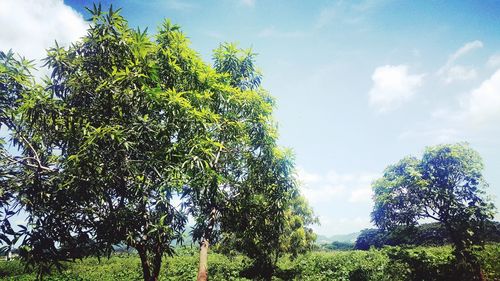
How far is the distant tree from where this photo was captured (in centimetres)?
1622

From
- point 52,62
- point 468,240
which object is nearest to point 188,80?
point 52,62

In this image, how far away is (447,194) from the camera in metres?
16.4

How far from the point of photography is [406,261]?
60.9 ft

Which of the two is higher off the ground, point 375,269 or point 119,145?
point 119,145

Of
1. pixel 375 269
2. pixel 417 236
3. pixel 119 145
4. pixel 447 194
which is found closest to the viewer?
pixel 119 145

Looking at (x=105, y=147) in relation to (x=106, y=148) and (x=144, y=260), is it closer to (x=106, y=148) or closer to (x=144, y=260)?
(x=106, y=148)

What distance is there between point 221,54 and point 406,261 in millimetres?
17659

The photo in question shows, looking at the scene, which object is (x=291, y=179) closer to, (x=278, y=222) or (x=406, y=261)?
(x=278, y=222)

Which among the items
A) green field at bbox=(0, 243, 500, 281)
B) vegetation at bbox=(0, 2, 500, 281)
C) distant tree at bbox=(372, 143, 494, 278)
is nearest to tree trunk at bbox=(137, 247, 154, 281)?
vegetation at bbox=(0, 2, 500, 281)

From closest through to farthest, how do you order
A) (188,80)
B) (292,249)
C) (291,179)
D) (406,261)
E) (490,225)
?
(188,80)
(291,179)
(490,225)
(406,261)
(292,249)

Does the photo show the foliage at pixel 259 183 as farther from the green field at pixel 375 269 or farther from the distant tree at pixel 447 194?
the distant tree at pixel 447 194

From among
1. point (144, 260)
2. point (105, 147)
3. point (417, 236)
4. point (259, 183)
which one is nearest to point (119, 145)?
point (105, 147)

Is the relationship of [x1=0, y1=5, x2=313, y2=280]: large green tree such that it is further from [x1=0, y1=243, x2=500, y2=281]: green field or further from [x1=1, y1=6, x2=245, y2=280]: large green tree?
[x1=0, y1=243, x2=500, y2=281]: green field

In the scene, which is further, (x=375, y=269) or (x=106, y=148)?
(x=375, y=269)
